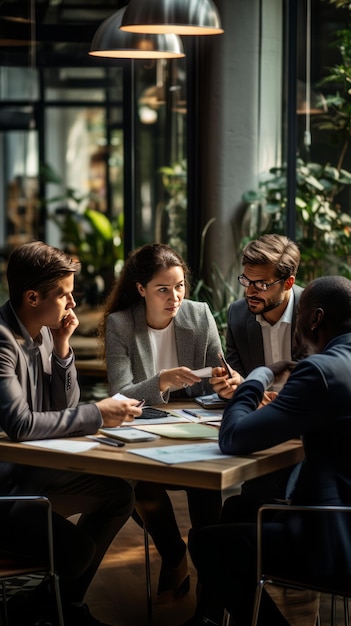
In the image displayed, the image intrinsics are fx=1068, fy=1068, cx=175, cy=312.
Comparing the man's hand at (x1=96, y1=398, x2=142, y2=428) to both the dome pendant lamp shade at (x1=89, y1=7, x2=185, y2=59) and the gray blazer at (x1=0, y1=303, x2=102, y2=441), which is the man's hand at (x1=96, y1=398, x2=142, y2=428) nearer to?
the gray blazer at (x1=0, y1=303, x2=102, y2=441)

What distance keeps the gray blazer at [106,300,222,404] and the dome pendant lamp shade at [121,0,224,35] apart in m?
1.08

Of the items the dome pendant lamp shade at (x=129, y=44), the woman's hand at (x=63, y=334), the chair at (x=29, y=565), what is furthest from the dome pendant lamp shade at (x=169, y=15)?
the chair at (x=29, y=565)

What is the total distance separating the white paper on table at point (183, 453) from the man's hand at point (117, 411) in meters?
0.25

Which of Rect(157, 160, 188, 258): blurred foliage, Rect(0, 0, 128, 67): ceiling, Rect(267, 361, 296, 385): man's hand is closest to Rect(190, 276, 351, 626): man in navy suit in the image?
Rect(267, 361, 296, 385): man's hand

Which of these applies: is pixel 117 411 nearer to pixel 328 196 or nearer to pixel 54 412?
pixel 54 412

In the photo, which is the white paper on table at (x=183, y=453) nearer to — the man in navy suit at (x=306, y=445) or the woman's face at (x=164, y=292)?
the man in navy suit at (x=306, y=445)

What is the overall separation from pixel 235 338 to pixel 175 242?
118 inches

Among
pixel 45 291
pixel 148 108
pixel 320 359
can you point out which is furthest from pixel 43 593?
pixel 148 108

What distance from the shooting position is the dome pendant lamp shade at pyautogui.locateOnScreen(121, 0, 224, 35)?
3969mm

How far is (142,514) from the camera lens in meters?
4.01

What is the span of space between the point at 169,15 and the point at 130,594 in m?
2.24

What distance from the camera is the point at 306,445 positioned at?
2.94 m

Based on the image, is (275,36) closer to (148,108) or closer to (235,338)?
(148,108)

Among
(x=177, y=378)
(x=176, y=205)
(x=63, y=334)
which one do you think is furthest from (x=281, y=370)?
(x=176, y=205)
